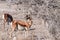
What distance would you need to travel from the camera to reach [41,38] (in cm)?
905

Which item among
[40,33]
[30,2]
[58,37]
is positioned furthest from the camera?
[30,2]

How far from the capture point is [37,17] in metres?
11.4

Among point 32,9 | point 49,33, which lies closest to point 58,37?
point 49,33

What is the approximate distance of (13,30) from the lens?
9.78 metres

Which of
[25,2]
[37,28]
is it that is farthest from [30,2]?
[37,28]

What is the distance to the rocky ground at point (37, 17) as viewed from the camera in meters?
9.20

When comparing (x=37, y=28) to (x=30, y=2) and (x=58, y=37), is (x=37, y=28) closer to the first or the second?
(x=58, y=37)

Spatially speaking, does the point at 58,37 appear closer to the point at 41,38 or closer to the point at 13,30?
the point at 41,38

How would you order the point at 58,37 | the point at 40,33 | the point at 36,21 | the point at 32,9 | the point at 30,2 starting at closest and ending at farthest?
the point at 58,37
the point at 40,33
the point at 36,21
the point at 32,9
the point at 30,2

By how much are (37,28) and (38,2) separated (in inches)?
101

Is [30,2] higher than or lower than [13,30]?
higher

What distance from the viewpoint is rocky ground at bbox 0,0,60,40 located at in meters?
9.20

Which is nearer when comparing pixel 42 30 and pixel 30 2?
pixel 42 30

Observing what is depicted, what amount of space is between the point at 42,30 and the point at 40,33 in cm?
32
